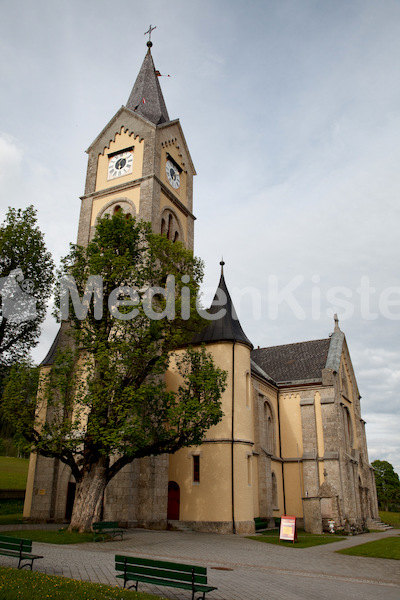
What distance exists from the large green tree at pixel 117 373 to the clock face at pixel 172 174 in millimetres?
13474

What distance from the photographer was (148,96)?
1603 inches

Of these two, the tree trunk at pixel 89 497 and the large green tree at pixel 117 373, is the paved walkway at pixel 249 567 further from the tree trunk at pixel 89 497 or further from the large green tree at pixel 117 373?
the large green tree at pixel 117 373

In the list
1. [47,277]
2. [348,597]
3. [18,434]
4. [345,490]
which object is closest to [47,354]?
[47,277]

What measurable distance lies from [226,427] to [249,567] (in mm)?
13166

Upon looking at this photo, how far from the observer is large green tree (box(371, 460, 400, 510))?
81.2m

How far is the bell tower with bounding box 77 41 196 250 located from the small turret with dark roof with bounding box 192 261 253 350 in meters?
6.50

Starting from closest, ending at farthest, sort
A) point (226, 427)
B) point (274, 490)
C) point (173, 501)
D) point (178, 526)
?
1. point (178, 526)
2. point (226, 427)
3. point (173, 501)
4. point (274, 490)

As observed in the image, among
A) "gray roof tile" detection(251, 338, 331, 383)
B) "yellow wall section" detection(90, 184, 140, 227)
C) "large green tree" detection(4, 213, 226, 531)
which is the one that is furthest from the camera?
"gray roof tile" detection(251, 338, 331, 383)

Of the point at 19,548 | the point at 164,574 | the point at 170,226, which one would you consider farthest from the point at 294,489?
the point at 164,574

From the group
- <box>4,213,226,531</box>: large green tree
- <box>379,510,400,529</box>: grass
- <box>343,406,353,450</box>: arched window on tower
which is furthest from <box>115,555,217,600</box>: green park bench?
<box>379,510,400,529</box>: grass

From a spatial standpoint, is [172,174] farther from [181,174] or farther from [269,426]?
[269,426]

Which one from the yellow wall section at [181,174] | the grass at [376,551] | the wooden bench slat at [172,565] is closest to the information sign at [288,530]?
the grass at [376,551]

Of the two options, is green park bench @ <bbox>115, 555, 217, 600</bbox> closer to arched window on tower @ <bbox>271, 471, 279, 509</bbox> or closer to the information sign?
the information sign

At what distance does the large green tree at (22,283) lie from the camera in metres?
23.7
